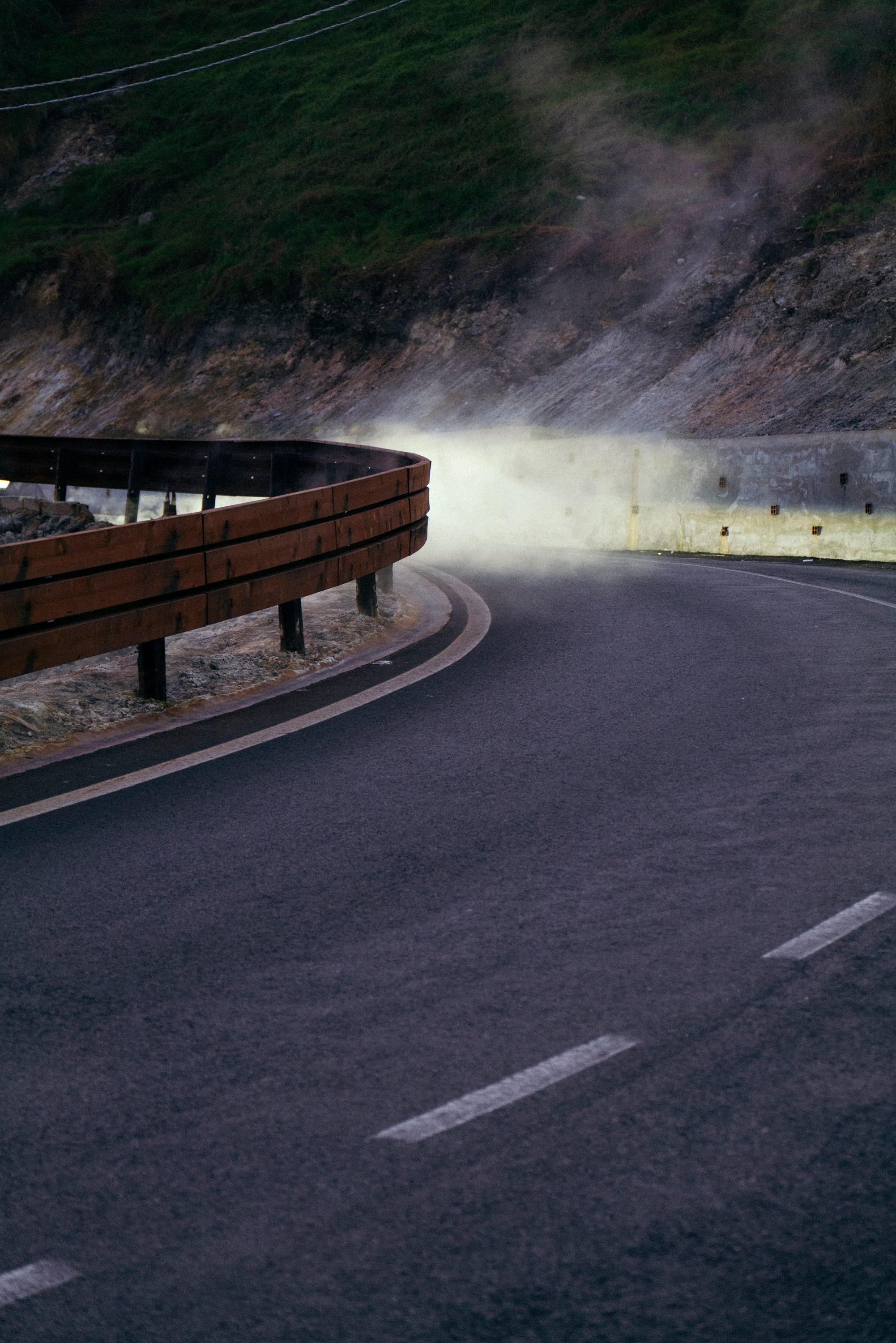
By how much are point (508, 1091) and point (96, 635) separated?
16.3 feet

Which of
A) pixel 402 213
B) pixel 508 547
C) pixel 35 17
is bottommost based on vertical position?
pixel 508 547

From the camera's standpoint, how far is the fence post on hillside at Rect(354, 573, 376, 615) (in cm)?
1116

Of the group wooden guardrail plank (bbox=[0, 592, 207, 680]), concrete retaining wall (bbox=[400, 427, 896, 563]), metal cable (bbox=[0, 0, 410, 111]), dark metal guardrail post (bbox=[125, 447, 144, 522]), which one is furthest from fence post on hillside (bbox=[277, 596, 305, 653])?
metal cable (bbox=[0, 0, 410, 111])

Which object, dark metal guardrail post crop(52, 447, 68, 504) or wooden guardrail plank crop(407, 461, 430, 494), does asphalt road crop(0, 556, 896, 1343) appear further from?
dark metal guardrail post crop(52, 447, 68, 504)

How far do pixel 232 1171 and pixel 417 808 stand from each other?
302cm

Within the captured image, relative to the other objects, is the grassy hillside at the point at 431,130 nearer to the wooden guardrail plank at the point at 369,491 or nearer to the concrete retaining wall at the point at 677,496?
the concrete retaining wall at the point at 677,496

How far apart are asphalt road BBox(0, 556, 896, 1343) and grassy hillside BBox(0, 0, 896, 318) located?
2964 cm

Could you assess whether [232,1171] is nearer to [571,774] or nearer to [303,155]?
[571,774]

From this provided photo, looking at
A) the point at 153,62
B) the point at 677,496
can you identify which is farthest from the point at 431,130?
the point at 677,496

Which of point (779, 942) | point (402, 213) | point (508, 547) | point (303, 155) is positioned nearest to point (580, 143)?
point (402, 213)

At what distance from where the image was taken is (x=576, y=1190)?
9.82 ft

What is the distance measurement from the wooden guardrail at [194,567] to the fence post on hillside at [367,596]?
0.04 ft

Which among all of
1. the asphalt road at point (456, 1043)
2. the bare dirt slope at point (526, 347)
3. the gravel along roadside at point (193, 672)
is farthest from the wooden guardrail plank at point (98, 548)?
the bare dirt slope at point (526, 347)

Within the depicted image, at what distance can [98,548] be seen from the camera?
25.5 ft
